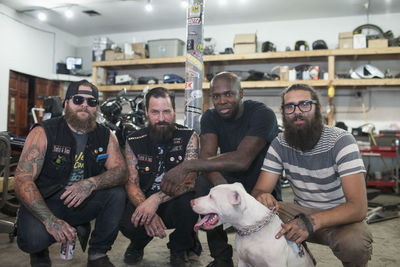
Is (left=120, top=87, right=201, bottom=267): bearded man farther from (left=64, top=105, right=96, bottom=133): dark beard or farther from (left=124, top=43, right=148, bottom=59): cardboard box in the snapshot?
(left=124, top=43, right=148, bottom=59): cardboard box

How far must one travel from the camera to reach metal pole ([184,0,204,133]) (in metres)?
3.42

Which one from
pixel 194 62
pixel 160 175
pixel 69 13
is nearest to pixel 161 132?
pixel 160 175

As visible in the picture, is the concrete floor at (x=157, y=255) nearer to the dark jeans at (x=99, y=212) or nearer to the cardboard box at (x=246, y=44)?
the dark jeans at (x=99, y=212)

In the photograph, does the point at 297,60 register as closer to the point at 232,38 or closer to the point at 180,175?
the point at 232,38

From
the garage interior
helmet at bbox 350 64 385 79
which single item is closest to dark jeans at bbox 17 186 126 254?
the garage interior

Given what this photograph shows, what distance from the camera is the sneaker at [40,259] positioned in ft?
6.73

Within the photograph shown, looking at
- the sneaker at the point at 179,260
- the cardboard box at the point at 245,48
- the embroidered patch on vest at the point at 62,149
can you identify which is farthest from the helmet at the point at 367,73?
the embroidered patch on vest at the point at 62,149

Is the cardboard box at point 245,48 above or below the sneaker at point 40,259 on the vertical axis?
above

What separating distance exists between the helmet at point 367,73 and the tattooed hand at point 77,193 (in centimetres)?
572

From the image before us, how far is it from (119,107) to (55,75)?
20.1 ft

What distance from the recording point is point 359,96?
7043mm

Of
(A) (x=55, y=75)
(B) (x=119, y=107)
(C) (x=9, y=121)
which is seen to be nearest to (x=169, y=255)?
(B) (x=119, y=107)

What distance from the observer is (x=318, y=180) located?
1894mm

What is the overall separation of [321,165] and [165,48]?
629 cm
